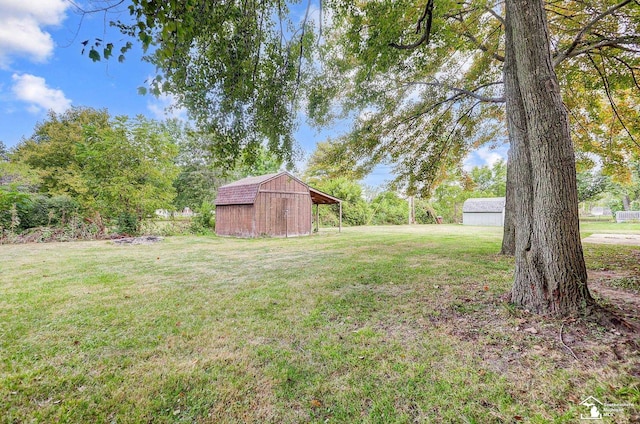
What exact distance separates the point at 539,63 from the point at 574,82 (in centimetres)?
651

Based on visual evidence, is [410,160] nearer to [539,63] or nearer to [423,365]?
[539,63]

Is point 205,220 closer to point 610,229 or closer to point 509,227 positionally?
point 509,227

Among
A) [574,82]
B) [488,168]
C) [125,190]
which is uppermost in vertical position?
[488,168]

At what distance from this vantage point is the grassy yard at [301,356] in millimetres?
1731

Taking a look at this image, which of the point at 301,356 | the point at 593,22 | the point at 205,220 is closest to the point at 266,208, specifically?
the point at 205,220

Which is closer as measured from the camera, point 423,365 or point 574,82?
point 423,365

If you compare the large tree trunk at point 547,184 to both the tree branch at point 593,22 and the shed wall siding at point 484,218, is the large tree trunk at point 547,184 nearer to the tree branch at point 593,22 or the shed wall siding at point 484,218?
the tree branch at point 593,22

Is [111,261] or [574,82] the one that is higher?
[574,82]

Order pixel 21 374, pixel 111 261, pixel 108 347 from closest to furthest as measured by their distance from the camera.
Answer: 1. pixel 21 374
2. pixel 108 347
3. pixel 111 261

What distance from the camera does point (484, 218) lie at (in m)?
28.0

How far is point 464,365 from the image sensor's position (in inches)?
85.3

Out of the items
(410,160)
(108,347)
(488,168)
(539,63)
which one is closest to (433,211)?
(488,168)
